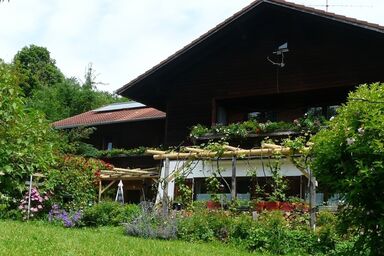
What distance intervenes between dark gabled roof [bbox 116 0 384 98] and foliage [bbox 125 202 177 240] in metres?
7.59

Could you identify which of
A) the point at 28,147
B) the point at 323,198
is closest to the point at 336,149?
the point at 28,147

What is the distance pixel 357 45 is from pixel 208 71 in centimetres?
535

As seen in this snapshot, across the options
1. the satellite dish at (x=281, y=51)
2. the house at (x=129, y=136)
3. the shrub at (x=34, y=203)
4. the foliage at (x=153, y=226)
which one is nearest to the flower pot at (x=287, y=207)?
the foliage at (x=153, y=226)

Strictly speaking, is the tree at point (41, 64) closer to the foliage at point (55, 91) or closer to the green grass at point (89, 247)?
the foliage at point (55, 91)

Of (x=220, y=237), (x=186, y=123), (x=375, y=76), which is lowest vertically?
(x=220, y=237)

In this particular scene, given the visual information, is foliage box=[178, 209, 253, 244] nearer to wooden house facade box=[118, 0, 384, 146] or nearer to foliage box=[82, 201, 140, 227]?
foliage box=[82, 201, 140, 227]

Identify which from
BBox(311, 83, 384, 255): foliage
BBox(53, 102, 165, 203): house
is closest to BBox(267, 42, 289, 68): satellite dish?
BBox(53, 102, 165, 203): house

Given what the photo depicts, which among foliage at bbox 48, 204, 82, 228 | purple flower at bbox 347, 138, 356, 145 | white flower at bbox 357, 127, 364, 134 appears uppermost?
white flower at bbox 357, 127, 364, 134

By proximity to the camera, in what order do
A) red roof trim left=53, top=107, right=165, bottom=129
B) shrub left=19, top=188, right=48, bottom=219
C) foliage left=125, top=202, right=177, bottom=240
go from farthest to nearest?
red roof trim left=53, top=107, right=165, bottom=129 < shrub left=19, top=188, right=48, bottom=219 < foliage left=125, top=202, right=177, bottom=240

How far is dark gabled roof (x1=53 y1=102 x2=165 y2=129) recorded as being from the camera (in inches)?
1026

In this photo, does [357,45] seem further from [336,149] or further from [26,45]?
[26,45]

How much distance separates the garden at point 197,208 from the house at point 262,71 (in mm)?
1676

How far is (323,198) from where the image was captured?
579 inches

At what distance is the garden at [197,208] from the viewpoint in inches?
209
